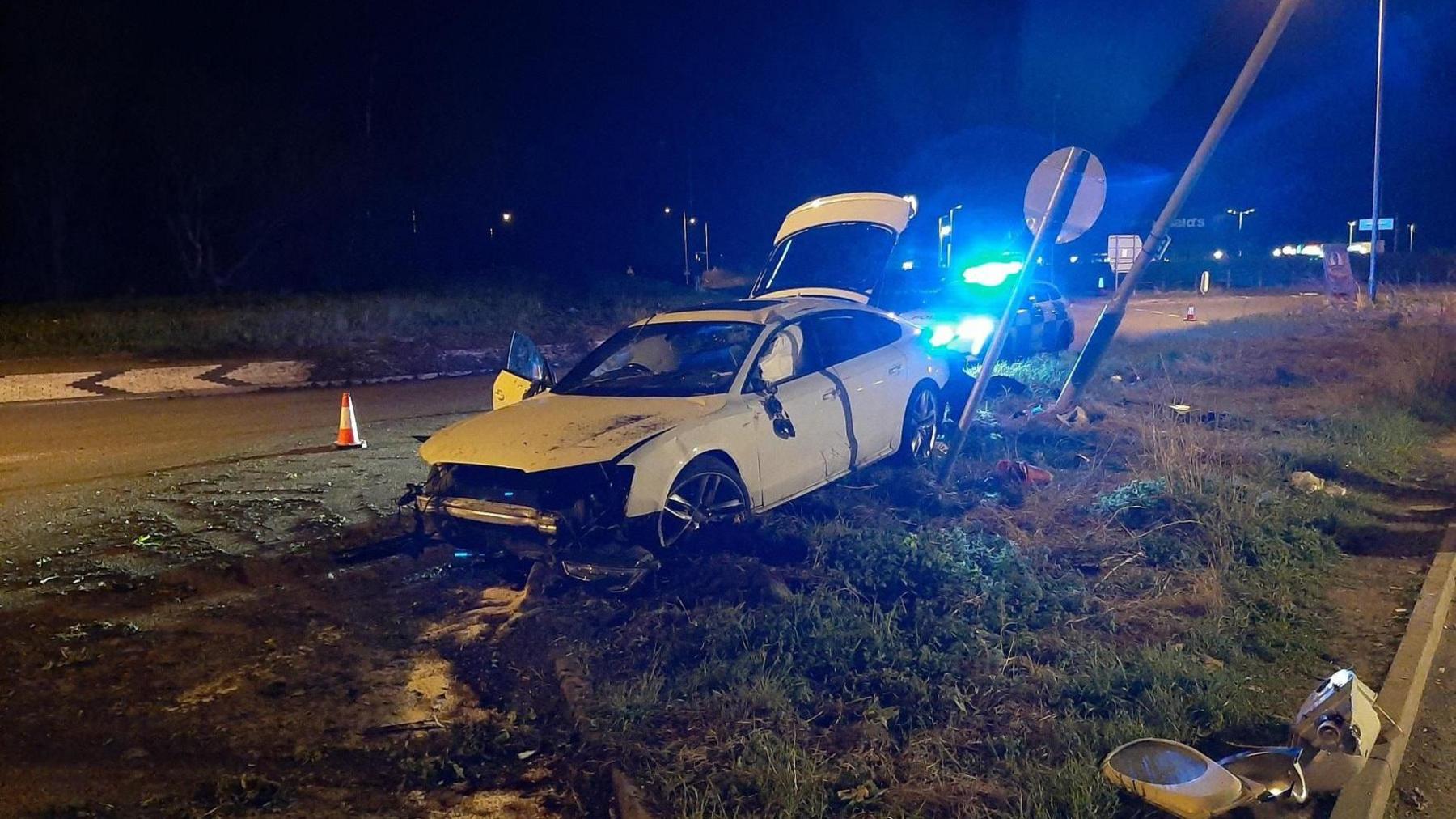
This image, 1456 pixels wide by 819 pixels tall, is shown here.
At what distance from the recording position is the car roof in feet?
24.9

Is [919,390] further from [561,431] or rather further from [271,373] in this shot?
[271,373]

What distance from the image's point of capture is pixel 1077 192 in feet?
26.1

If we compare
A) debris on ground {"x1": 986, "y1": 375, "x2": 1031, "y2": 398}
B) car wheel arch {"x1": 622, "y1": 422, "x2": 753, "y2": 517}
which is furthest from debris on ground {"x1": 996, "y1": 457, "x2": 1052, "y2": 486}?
debris on ground {"x1": 986, "y1": 375, "x2": 1031, "y2": 398}

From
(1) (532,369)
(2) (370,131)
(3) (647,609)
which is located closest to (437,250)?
(2) (370,131)

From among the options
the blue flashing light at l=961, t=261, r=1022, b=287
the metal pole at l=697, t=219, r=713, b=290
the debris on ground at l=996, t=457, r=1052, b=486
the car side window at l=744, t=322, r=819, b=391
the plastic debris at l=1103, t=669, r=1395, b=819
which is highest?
the metal pole at l=697, t=219, r=713, b=290

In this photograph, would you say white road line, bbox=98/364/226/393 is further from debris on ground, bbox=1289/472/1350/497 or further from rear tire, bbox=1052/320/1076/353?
debris on ground, bbox=1289/472/1350/497

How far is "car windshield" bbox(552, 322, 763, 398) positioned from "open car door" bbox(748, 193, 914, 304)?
8.99ft

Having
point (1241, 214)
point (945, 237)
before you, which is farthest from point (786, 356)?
point (1241, 214)

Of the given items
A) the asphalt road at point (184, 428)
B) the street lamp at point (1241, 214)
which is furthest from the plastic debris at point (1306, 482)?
the street lamp at point (1241, 214)

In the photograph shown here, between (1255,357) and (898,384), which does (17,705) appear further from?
(1255,357)

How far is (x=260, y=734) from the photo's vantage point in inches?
183

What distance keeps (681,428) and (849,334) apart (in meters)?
2.39

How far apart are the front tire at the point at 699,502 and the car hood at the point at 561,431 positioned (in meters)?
0.32

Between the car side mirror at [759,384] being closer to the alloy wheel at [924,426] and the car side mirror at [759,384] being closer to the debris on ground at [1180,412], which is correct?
the alloy wheel at [924,426]
